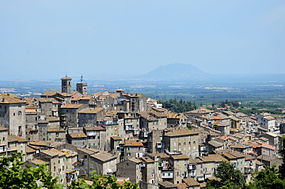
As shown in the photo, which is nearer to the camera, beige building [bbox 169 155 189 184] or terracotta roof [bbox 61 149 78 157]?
terracotta roof [bbox 61 149 78 157]

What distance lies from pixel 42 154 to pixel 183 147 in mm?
20119

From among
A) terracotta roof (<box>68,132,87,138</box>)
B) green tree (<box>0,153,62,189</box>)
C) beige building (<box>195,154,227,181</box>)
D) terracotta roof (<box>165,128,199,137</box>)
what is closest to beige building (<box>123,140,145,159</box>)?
terracotta roof (<box>165,128,199,137</box>)

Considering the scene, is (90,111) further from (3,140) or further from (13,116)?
(3,140)

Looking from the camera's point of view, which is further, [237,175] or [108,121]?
[108,121]

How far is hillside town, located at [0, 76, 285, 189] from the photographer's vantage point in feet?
143

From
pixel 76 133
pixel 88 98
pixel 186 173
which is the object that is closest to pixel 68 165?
pixel 76 133

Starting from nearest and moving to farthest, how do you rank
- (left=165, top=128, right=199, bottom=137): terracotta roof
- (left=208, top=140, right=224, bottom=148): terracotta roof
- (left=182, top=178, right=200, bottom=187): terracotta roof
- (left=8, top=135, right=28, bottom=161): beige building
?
1. (left=8, top=135, right=28, bottom=161): beige building
2. (left=182, top=178, right=200, bottom=187): terracotta roof
3. (left=165, top=128, right=199, bottom=137): terracotta roof
4. (left=208, top=140, right=224, bottom=148): terracotta roof

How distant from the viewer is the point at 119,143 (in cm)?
5106

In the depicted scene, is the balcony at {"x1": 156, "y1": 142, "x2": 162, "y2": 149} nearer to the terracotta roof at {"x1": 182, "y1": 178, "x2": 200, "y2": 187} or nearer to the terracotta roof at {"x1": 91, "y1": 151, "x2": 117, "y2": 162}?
the terracotta roof at {"x1": 182, "y1": 178, "x2": 200, "y2": 187}

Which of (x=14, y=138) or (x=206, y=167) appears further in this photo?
(x=206, y=167)

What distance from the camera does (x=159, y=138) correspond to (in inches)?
2010

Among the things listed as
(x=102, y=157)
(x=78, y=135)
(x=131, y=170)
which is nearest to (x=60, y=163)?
(x=102, y=157)

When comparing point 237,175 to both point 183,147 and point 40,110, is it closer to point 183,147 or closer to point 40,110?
point 183,147

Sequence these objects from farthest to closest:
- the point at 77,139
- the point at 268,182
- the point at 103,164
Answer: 1. the point at 77,139
2. the point at 103,164
3. the point at 268,182
